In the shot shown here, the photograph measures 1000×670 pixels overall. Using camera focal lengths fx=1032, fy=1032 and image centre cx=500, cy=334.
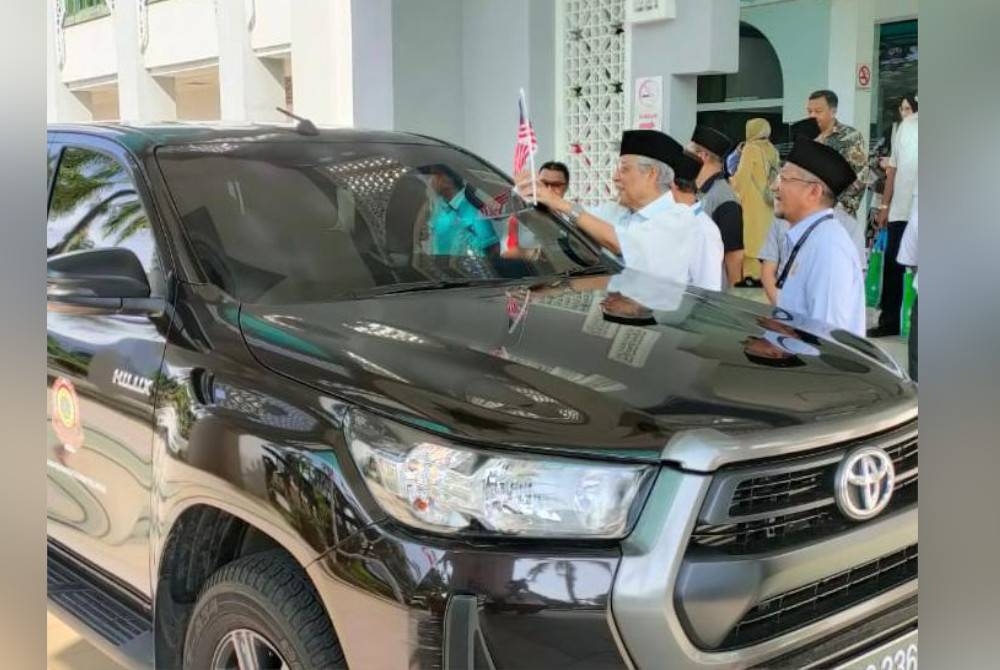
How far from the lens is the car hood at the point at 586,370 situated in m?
1.67

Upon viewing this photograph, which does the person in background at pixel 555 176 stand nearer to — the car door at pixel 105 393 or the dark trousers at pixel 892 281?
the dark trousers at pixel 892 281

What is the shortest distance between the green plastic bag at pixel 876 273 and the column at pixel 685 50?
806 mm

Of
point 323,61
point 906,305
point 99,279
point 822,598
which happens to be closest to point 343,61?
point 323,61

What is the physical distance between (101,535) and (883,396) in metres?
1.71

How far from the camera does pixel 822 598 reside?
170 cm

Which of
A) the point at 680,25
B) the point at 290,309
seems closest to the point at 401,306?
the point at 290,309

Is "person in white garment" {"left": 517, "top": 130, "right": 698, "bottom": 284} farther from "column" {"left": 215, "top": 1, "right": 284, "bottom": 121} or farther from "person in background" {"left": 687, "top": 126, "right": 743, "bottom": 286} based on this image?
"column" {"left": 215, "top": 1, "right": 284, "bottom": 121}

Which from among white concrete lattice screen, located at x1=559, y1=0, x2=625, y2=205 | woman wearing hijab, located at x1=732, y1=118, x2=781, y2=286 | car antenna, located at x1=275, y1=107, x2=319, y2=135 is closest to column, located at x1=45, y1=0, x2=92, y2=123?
car antenna, located at x1=275, y1=107, x2=319, y2=135

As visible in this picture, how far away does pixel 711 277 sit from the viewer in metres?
3.09

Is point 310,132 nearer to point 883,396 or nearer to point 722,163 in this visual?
point 722,163

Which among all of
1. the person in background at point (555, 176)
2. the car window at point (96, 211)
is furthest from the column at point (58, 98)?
the person in background at point (555, 176)

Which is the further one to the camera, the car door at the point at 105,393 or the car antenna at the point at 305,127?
the car antenna at the point at 305,127

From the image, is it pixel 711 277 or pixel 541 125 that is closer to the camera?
pixel 711 277

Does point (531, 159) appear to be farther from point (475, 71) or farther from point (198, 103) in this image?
point (198, 103)
